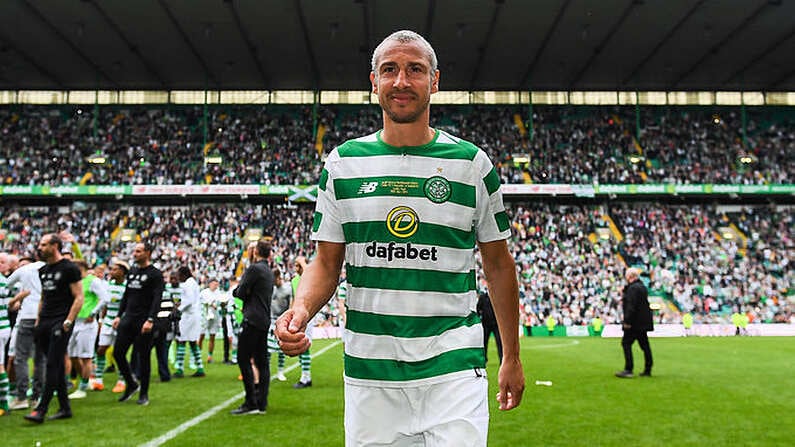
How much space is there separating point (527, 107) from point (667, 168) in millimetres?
9609

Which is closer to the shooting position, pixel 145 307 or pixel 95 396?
pixel 145 307

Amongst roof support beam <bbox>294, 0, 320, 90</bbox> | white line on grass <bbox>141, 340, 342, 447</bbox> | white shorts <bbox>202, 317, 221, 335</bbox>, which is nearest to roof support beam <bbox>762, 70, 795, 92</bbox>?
roof support beam <bbox>294, 0, 320, 90</bbox>

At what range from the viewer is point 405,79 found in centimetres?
269

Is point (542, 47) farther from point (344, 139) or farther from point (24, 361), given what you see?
point (24, 361)

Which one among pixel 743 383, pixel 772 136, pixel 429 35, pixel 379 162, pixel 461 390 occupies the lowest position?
pixel 743 383

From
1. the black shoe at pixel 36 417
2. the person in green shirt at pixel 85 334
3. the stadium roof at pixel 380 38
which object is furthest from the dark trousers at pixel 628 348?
the stadium roof at pixel 380 38

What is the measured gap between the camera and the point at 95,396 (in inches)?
426

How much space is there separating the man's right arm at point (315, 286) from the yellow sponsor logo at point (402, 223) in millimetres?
284

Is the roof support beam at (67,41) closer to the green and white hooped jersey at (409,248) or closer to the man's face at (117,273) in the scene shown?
the man's face at (117,273)

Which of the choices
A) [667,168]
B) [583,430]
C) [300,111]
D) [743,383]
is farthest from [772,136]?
[583,430]

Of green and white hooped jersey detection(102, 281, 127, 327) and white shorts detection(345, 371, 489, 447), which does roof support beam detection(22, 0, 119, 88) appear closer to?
green and white hooped jersey detection(102, 281, 127, 327)

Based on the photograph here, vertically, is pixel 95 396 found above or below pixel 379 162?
below

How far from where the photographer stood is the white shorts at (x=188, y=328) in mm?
14133

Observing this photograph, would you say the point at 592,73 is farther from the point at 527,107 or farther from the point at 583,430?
the point at 583,430
